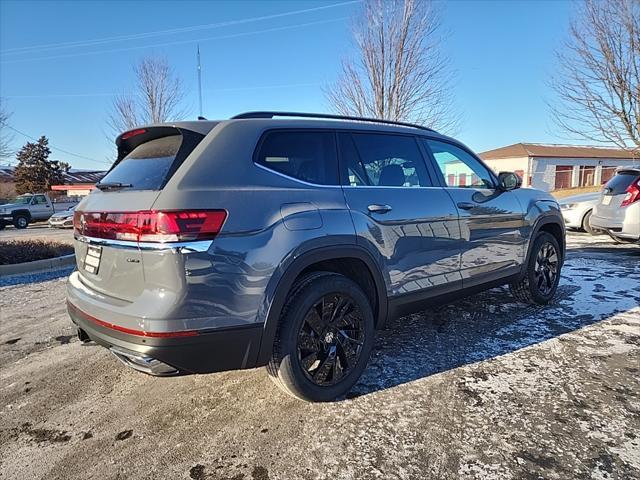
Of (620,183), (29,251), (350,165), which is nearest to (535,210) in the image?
(350,165)

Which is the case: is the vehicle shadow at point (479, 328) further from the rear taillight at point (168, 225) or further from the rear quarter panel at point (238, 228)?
the rear taillight at point (168, 225)

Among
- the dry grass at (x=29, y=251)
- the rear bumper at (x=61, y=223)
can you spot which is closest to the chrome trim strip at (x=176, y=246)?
the dry grass at (x=29, y=251)

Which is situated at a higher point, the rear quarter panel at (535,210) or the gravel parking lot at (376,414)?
the rear quarter panel at (535,210)

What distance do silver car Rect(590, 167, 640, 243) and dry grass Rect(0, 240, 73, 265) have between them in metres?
10.5

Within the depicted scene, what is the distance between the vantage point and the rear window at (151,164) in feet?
7.72

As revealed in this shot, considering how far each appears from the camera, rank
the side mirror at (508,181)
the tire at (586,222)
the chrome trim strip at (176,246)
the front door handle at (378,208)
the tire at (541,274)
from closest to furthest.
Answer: the chrome trim strip at (176,246) → the front door handle at (378,208) → the side mirror at (508,181) → the tire at (541,274) → the tire at (586,222)

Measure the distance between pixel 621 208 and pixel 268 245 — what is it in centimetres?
759

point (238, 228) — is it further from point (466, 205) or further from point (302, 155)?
point (466, 205)

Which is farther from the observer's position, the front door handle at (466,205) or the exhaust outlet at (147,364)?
the front door handle at (466,205)

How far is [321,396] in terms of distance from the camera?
2701 mm

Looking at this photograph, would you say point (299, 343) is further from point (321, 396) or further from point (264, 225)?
point (264, 225)

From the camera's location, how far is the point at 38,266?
7.61 meters

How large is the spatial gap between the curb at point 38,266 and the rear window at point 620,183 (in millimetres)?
9549

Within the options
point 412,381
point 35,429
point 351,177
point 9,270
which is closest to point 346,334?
point 412,381
